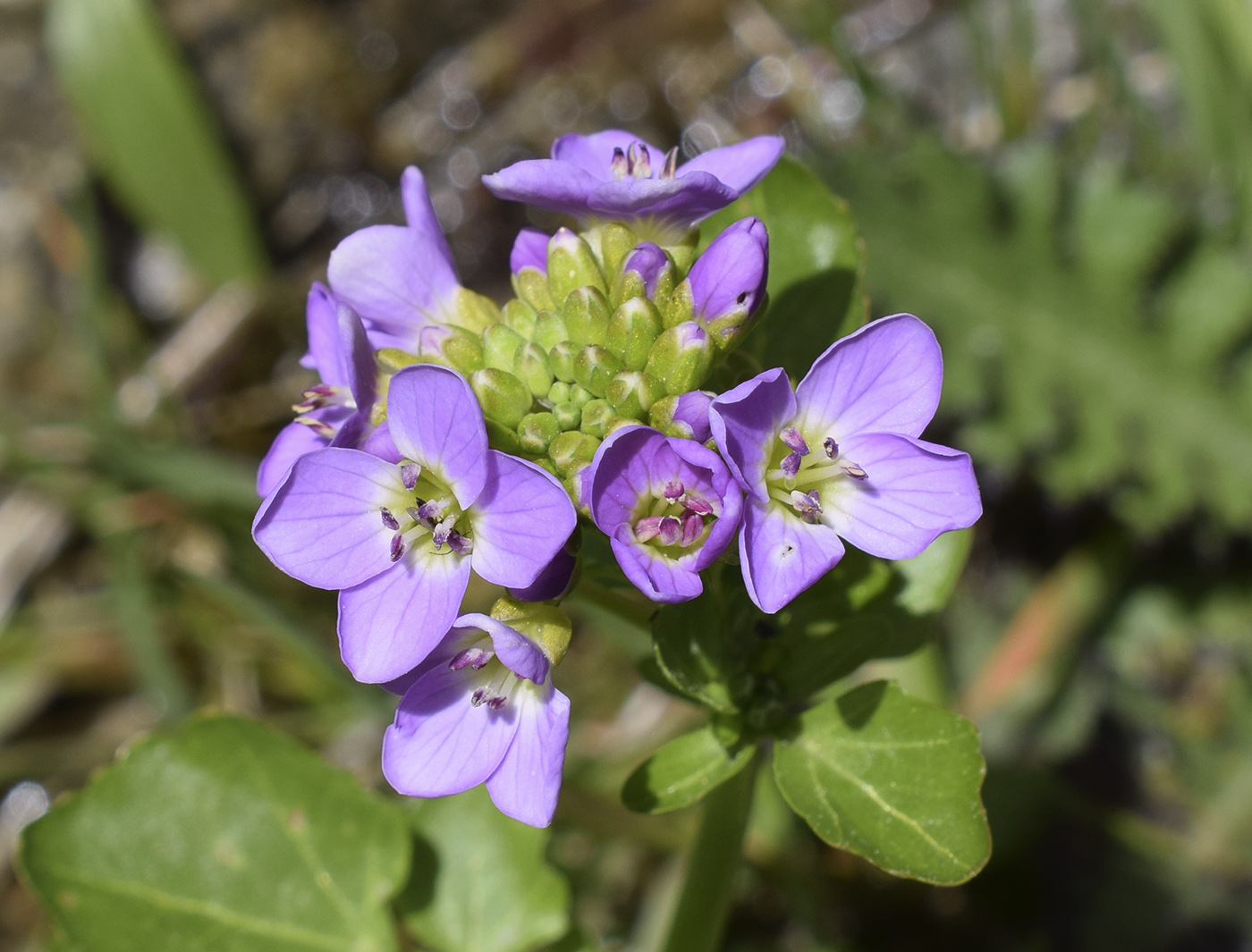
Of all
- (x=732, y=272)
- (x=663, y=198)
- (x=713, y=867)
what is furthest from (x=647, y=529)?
(x=713, y=867)

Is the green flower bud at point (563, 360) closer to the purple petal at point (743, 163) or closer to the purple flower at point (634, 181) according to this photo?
the purple flower at point (634, 181)

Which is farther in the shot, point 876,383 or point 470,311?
point 470,311

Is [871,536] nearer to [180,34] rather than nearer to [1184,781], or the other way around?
[1184,781]

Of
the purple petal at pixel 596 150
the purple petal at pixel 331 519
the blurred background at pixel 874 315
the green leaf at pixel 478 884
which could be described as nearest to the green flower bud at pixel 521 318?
the purple petal at pixel 596 150

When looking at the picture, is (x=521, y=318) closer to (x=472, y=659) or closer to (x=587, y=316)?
(x=587, y=316)

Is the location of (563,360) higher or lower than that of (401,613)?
higher

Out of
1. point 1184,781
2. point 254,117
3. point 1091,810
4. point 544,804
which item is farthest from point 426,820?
point 254,117

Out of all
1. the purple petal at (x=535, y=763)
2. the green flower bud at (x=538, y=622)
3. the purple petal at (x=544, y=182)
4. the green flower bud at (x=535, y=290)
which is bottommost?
the purple petal at (x=535, y=763)

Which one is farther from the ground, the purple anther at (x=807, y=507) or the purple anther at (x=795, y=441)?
the purple anther at (x=795, y=441)
